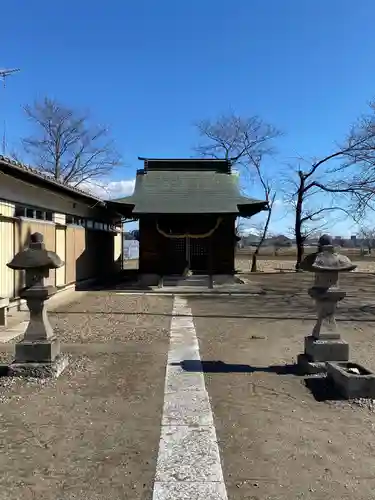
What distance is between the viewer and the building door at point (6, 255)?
10539 mm

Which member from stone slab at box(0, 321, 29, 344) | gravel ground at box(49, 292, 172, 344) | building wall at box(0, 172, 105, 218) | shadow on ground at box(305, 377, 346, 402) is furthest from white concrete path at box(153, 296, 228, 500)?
building wall at box(0, 172, 105, 218)

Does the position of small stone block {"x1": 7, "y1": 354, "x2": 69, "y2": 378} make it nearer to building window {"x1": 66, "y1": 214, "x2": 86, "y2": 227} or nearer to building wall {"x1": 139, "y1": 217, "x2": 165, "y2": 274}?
building window {"x1": 66, "y1": 214, "x2": 86, "y2": 227}

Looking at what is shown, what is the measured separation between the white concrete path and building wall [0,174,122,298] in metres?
2.27

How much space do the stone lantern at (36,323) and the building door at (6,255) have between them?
4.96 metres

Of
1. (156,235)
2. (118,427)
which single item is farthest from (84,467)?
(156,235)

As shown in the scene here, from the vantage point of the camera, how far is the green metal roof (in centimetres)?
1786

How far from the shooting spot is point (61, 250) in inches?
582

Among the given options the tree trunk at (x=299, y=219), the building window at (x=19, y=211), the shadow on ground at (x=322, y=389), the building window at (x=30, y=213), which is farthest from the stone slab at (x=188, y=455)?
the tree trunk at (x=299, y=219)

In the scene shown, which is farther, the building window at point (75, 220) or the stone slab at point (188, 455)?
the building window at point (75, 220)

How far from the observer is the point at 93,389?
5.41 m

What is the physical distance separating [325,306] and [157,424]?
2.88 metres

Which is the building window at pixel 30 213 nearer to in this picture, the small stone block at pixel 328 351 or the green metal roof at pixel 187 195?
the green metal roof at pixel 187 195

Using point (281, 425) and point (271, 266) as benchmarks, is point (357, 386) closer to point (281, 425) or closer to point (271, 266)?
point (281, 425)

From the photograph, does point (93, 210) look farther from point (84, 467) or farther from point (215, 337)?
point (84, 467)
